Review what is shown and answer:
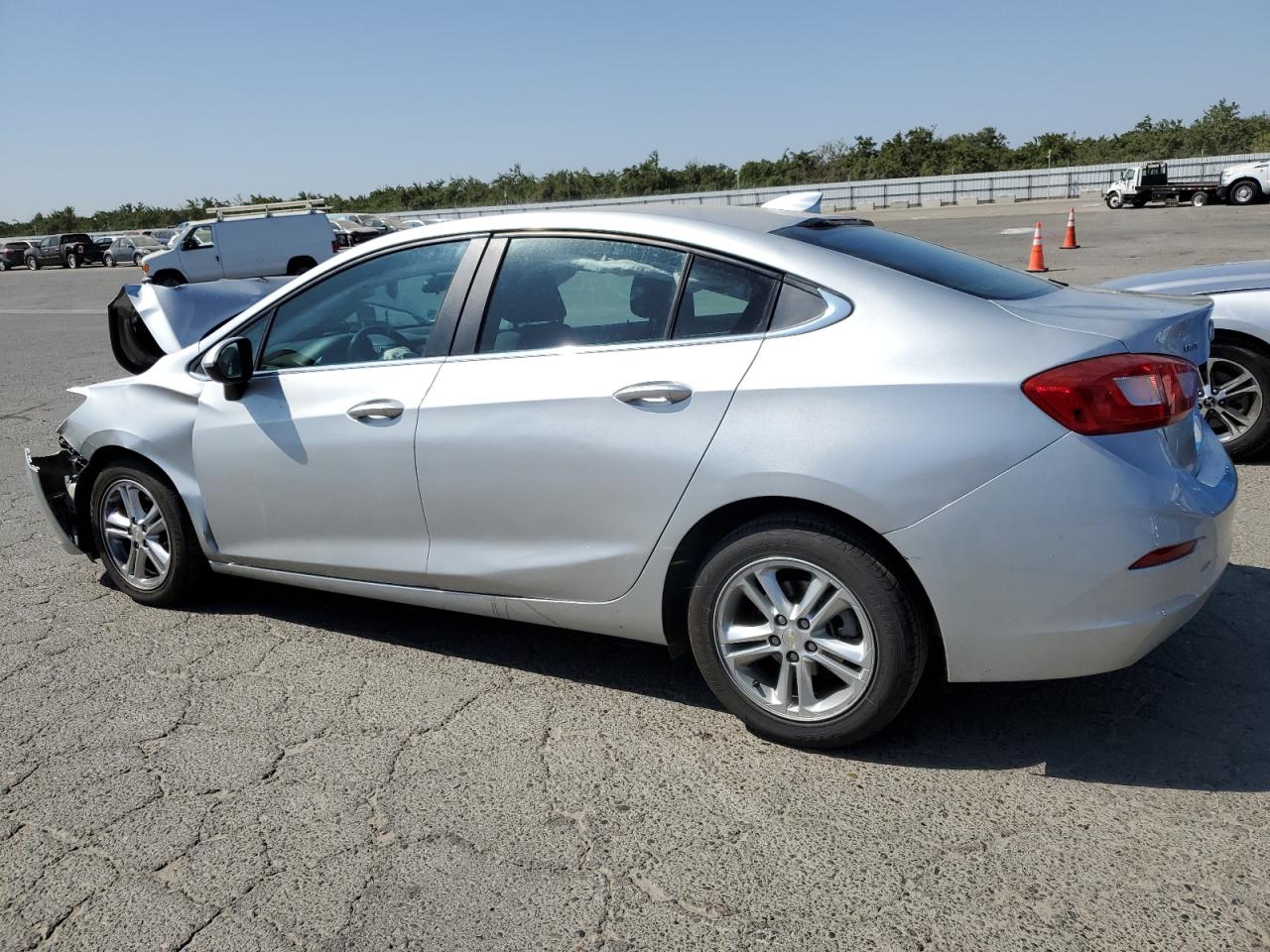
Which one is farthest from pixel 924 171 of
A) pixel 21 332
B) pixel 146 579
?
pixel 146 579

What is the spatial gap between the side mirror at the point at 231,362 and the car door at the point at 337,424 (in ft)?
0.26

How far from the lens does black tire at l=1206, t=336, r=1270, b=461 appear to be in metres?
5.86

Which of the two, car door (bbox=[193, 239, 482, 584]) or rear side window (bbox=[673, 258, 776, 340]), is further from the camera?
car door (bbox=[193, 239, 482, 584])

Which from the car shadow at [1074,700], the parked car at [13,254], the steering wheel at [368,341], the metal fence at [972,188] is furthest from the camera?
the parked car at [13,254]

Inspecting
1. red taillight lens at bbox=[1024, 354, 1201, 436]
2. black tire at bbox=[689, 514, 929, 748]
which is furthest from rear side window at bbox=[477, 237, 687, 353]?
red taillight lens at bbox=[1024, 354, 1201, 436]

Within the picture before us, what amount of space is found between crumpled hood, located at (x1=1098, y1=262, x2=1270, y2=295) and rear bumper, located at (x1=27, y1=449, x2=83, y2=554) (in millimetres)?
5201

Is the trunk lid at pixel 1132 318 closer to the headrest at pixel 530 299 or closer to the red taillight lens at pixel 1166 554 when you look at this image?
the red taillight lens at pixel 1166 554

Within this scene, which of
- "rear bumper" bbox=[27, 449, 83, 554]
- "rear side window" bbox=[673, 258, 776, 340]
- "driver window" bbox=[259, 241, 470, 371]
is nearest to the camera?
"rear side window" bbox=[673, 258, 776, 340]

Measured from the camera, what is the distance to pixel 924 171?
6712 cm

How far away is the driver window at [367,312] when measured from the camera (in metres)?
3.97

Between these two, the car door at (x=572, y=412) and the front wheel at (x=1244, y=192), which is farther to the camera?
the front wheel at (x=1244, y=192)

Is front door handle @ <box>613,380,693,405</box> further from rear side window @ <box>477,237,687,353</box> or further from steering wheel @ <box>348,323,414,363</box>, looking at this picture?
steering wheel @ <box>348,323,414,363</box>

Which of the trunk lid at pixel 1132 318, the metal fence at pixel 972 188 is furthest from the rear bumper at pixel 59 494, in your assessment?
the metal fence at pixel 972 188

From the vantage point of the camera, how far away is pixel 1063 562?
114 inches
